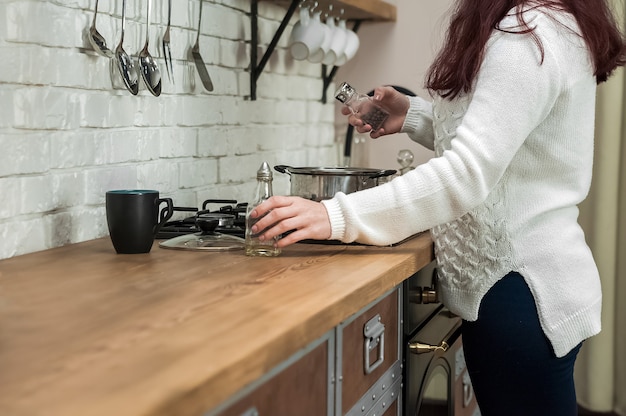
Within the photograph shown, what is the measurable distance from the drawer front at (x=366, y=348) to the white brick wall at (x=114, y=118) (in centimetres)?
65

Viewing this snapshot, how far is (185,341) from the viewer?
3.07 feet

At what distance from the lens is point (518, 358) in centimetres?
159

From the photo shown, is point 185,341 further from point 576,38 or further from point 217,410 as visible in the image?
point 576,38

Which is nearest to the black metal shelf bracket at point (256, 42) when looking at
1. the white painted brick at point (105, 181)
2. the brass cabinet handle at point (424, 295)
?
the white painted brick at point (105, 181)

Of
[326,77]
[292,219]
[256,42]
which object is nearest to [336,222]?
[292,219]

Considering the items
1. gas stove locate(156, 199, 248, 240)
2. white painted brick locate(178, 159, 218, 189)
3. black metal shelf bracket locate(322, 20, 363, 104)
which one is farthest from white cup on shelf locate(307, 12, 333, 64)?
gas stove locate(156, 199, 248, 240)

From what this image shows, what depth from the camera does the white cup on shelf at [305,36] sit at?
256 centimetres

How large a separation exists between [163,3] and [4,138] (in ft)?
2.09

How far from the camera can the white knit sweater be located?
142 cm

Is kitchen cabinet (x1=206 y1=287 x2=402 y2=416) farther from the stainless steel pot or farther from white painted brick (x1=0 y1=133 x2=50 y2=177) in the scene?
white painted brick (x1=0 y1=133 x2=50 y2=177)

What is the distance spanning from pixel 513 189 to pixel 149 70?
0.85 metres

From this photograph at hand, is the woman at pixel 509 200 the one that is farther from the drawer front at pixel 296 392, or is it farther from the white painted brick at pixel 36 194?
the white painted brick at pixel 36 194

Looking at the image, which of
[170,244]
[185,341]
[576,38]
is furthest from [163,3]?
[185,341]

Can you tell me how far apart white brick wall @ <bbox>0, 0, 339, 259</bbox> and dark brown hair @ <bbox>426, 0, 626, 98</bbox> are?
27.9 inches
